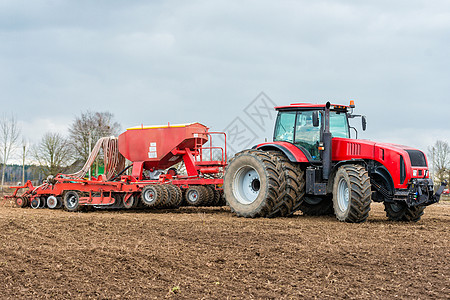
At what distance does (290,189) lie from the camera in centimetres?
1130

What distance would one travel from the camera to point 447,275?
6.48 metres

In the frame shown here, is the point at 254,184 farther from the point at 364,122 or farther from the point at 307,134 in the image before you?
the point at 364,122

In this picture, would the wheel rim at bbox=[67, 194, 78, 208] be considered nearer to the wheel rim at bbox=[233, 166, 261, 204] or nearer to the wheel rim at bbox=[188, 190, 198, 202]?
the wheel rim at bbox=[188, 190, 198, 202]

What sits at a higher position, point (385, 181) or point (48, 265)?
point (385, 181)

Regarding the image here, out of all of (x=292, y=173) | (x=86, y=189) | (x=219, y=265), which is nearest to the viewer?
(x=219, y=265)

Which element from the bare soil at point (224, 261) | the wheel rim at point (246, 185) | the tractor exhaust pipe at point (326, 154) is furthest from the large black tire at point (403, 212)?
the wheel rim at point (246, 185)

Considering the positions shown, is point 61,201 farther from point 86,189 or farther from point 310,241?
point 310,241

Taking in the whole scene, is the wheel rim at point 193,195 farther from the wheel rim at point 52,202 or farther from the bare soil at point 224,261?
the bare soil at point 224,261

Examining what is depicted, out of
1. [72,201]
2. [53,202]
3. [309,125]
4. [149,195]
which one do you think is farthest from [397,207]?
[53,202]

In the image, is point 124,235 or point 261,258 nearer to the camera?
point 261,258

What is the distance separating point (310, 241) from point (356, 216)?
2.22 metres

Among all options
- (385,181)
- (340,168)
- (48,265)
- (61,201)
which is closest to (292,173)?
(340,168)

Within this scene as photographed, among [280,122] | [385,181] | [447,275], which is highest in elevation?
[280,122]

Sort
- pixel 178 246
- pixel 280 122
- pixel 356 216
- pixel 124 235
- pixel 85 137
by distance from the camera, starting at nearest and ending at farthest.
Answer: pixel 178 246, pixel 124 235, pixel 356 216, pixel 280 122, pixel 85 137
